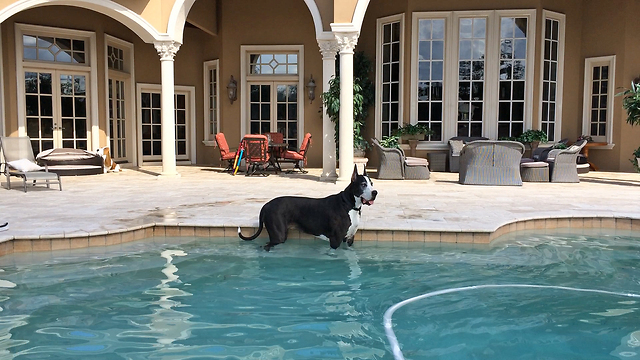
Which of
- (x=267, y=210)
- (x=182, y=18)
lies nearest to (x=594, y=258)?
(x=267, y=210)

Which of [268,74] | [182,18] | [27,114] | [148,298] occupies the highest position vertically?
[182,18]

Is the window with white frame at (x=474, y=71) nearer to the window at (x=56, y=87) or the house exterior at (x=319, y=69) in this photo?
the house exterior at (x=319, y=69)

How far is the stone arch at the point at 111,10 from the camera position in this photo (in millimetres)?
9422

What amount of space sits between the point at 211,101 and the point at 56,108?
12.4ft

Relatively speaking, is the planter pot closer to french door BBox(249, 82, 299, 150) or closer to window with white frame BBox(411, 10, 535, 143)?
window with white frame BBox(411, 10, 535, 143)

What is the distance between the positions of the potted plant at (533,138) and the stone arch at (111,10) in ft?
24.7

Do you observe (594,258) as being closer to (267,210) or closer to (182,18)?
(267,210)

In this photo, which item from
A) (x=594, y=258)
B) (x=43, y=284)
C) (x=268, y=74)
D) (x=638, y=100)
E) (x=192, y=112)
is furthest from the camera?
(x=192, y=112)

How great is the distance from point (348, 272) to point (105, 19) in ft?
33.5

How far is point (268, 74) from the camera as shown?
1321 centimetres

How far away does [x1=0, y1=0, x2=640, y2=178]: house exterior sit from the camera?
11.2 m

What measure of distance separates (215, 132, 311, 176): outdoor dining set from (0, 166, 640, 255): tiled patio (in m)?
1.11

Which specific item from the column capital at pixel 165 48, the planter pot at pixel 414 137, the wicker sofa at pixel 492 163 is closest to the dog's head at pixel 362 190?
the wicker sofa at pixel 492 163

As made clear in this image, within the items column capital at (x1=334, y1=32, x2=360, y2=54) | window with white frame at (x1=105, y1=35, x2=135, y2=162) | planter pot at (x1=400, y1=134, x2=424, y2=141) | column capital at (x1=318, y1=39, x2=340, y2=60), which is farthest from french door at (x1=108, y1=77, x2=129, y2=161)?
planter pot at (x1=400, y1=134, x2=424, y2=141)
